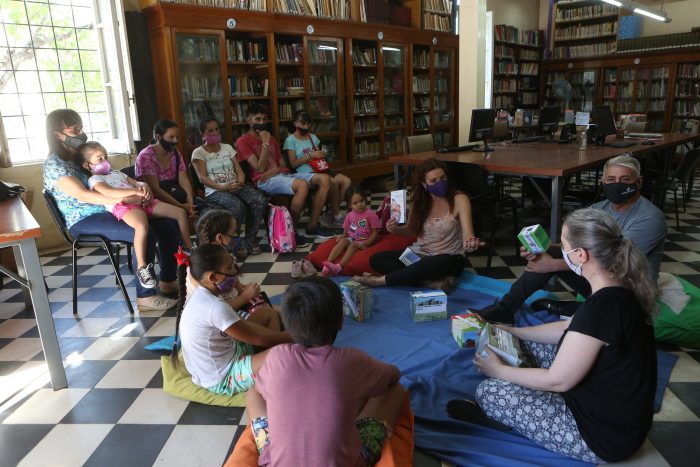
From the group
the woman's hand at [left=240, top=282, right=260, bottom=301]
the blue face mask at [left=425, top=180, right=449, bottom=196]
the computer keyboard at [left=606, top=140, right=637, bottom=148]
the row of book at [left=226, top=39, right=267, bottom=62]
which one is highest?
the row of book at [left=226, top=39, right=267, bottom=62]

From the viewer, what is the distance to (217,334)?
203cm

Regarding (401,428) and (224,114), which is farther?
(224,114)

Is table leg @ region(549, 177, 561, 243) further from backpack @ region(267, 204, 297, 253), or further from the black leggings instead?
backpack @ region(267, 204, 297, 253)

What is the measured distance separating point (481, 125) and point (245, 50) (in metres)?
2.69

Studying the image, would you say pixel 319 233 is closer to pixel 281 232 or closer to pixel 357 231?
pixel 281 232

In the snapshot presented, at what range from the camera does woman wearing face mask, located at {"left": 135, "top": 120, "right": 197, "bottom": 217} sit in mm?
3893

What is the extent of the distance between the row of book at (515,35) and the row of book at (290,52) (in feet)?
15.5

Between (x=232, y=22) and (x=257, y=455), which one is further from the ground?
(x=232, y=22)

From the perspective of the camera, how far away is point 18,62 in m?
4.50

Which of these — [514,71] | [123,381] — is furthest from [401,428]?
[514,71]

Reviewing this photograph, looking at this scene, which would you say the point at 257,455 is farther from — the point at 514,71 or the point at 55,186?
the point at 514,71

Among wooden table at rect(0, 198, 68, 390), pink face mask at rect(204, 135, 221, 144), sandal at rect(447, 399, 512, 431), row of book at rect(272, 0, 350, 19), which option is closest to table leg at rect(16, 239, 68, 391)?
wooden table at rect(0, 198, 68, 390)

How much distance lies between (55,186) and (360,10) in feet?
15.2

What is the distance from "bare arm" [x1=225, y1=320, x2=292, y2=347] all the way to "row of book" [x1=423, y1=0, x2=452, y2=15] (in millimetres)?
6412
